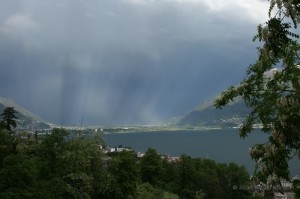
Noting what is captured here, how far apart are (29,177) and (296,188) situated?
4425cm

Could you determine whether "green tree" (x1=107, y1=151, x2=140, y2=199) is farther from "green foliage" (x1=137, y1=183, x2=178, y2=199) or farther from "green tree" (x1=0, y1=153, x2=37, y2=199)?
"green tree" (x1=0, y1=153, x2=37, y2=199)

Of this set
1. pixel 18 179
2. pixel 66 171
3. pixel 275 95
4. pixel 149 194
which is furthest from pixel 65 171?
pixel 275 95

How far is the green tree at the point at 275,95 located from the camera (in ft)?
28.2

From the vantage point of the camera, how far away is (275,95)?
1012 centimetres

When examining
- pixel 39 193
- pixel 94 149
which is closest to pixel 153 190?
pixel 94 149

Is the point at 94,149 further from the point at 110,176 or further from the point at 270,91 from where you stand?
the point at 270,91

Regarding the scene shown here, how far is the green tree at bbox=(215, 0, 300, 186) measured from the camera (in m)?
8.59

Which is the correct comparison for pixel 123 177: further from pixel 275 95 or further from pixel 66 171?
pixel 275 95

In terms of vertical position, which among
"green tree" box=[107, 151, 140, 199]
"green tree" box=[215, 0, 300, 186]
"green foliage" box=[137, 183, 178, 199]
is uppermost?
"green tree" box=[215, 0, 300, 186]

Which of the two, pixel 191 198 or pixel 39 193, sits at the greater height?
pixel 39 193

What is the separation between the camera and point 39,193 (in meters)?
49.6

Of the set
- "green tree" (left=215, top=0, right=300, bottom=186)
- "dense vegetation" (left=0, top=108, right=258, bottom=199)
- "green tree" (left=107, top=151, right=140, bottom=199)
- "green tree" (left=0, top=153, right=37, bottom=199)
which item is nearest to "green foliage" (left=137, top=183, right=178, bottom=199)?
"dense vegetation" (left=0, top=108, right=258, bottom=199)

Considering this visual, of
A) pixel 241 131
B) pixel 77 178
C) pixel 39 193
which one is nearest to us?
pixel 241 131

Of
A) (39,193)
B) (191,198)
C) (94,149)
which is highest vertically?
(94,149)
